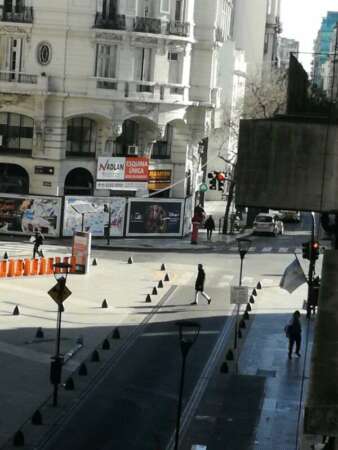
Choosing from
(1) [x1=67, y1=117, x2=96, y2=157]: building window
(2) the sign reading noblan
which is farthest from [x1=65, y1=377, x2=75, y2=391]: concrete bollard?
(1) [x1=67, y1=117, x2=96, y2=157]: building window

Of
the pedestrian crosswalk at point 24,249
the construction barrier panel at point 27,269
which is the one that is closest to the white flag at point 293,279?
the construction barrier panel at point 27,269

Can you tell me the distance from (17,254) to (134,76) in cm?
1567

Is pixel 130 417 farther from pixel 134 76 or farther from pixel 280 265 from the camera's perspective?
pixel 134 76

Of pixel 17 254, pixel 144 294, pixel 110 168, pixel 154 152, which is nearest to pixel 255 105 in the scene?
pixel 154 152

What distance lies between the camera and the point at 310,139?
2120cm

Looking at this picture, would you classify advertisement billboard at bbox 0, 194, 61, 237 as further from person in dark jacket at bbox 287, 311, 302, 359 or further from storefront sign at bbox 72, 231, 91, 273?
person in dark jacket at bbox 287, 311, 302, 359

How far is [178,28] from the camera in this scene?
70000 millimetres

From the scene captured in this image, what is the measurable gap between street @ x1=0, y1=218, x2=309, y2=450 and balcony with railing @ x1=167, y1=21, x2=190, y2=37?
41.5ft

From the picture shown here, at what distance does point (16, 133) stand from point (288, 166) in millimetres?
48456

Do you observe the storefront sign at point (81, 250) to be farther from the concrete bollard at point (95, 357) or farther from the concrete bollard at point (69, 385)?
the concrete bollard at point (69, 385)

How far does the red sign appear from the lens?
6846cm

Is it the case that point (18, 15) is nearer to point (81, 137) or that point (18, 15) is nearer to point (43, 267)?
point (81, 137)

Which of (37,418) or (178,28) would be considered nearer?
(37,418)

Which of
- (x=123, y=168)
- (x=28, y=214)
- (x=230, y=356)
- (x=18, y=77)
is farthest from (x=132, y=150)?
(x=230, y=356)
